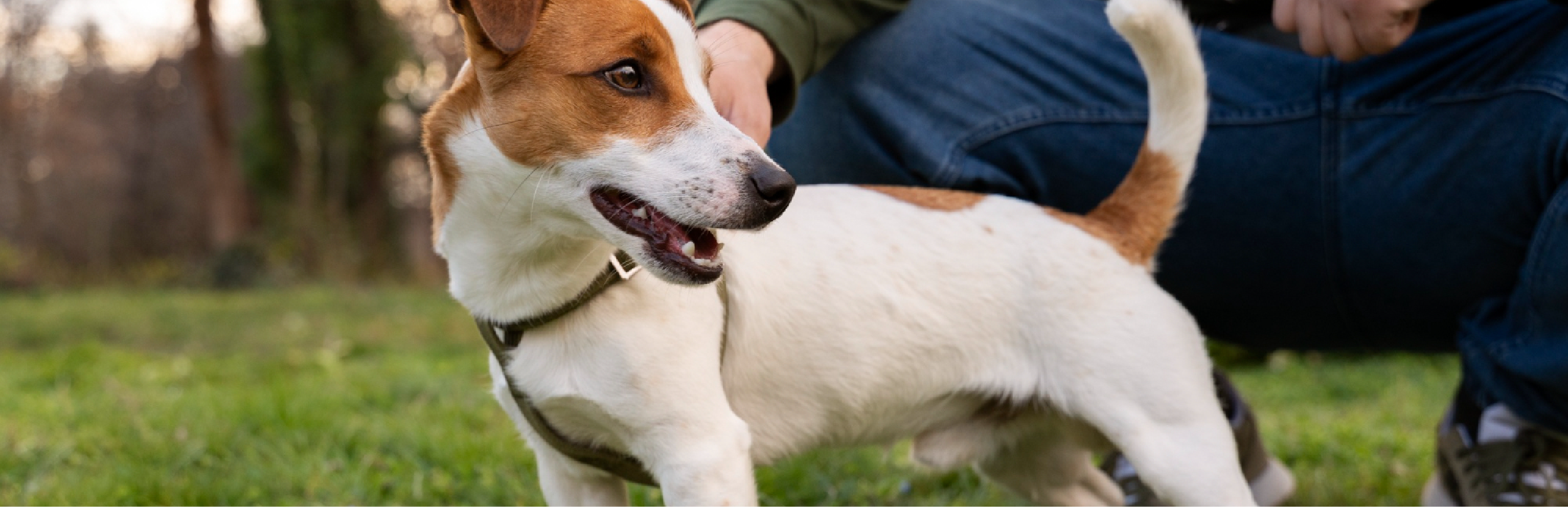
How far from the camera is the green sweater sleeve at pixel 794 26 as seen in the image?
2.26 m

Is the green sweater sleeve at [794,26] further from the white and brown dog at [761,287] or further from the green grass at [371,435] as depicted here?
the green grass at [371,435]

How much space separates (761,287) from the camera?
1.98 metres

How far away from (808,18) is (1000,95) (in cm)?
46

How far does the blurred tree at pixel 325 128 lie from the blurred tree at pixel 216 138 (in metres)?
0.64

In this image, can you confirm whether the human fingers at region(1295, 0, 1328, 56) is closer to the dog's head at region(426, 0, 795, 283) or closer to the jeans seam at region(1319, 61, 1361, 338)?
the jeans seam at region(1319, 61, 1361, 338)

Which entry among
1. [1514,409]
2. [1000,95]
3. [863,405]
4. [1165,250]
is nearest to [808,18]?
[1000,95]

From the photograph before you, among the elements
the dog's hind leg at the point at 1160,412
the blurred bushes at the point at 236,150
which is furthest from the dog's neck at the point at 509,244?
the blurred bushes at the point at 236,150

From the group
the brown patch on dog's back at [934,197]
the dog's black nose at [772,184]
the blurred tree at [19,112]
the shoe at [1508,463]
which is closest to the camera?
the dog's black nose at [772,184]

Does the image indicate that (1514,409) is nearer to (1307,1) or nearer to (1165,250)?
(1165,250)

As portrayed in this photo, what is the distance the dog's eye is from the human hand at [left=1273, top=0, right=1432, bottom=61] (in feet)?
4.08

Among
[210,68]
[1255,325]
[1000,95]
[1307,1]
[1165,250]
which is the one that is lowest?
[210,68]

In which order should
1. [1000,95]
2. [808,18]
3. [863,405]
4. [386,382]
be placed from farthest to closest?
1. [386,382]
2. [1000,95]
3. [808,18]
4. [863,405]

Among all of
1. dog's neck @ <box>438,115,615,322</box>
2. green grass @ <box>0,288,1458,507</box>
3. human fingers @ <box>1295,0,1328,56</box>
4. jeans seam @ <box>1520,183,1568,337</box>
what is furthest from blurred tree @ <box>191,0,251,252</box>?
jeans seam @ <box>1520,183,1568,337</box>

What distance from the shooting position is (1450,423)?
102 inches
